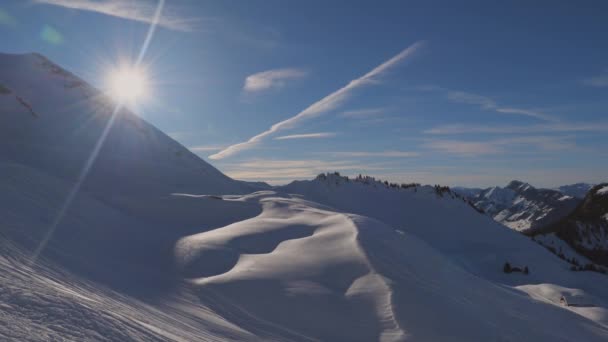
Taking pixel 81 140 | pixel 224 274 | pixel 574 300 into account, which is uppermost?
pixel 81 140

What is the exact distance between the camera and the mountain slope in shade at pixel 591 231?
3622 cm

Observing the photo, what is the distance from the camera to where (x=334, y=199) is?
103 feet

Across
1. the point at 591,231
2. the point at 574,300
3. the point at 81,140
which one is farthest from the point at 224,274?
the point at 591,231

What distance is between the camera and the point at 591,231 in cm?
4338

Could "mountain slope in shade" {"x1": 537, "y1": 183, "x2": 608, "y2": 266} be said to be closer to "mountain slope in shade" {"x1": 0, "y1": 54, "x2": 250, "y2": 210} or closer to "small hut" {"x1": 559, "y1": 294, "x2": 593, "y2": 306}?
"small hut" {"x1": 559, "y1": 294, "x2": 593, "y2": 306}

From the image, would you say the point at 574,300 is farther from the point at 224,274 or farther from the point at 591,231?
the point at 591,231

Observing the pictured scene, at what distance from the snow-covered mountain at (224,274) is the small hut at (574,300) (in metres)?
0.19

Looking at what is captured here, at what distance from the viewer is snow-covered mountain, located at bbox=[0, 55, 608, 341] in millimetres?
5309

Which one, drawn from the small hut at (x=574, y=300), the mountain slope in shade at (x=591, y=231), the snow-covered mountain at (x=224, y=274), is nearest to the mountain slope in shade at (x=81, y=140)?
the snow-covered mountain at (x=224, y=274)

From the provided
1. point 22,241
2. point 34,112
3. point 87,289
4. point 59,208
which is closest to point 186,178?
point 34,112

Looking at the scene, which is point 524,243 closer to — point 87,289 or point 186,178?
point 186,178

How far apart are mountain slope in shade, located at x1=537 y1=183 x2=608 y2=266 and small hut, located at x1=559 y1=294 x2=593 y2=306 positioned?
2083 centimetres

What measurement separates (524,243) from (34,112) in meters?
36.5

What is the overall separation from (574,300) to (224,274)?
1602cm
